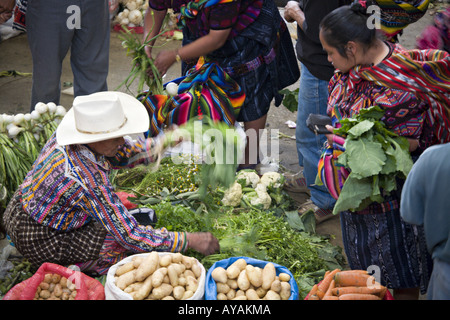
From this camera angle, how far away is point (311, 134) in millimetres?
3889

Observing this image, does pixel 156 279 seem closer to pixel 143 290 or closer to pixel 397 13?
pixel 143 290

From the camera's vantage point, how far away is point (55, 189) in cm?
260

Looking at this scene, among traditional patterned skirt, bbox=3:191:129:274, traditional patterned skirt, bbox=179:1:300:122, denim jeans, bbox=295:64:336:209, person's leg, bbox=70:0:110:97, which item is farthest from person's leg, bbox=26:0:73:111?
denim jeans, bbox=295:64:336:209

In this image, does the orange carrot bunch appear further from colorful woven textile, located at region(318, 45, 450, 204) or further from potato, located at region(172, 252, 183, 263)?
potato, located at region(172, 252, 183, 263)

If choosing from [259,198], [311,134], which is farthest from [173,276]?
[311,134]

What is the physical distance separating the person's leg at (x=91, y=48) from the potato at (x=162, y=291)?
2.48 meters

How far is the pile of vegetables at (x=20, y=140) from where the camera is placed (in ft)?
11.1

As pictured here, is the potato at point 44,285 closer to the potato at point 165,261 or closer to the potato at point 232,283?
the potato at point 165,261

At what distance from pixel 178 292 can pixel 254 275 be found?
37 cm

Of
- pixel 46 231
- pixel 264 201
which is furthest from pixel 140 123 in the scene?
pixel 264 201

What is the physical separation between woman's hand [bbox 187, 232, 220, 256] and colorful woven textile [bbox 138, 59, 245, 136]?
2.92ft

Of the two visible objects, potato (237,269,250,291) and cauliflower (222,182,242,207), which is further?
cauliflower (222,182,242,207)

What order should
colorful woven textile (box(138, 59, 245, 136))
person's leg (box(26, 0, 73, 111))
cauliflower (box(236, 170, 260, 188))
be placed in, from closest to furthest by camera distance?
colorful woven textile (box(138, 59, 245, 136)) < cauliflower (box(236, 170, 260, 188)) < person's leg (box(26, 0, 73, 111))

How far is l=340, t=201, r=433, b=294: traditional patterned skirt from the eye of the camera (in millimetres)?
2801
